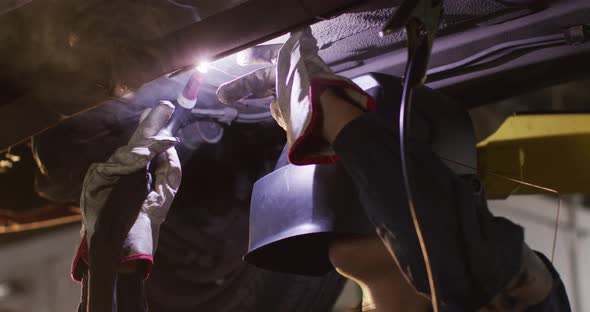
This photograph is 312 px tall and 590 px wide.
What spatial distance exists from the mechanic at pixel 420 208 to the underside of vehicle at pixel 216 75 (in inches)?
5.9

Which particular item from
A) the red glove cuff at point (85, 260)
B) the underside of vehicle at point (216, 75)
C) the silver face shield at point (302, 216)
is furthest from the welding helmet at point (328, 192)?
the red glove cuff at point (85, 260)

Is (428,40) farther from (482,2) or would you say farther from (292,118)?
(482,2)

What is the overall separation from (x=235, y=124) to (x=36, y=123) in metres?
0.43

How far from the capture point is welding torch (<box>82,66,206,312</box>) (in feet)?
3.74

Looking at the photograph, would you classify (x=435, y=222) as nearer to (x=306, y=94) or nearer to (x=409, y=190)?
(x=409, y=190)

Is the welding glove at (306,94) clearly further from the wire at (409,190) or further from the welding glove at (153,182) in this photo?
the welding glove at (153,182)

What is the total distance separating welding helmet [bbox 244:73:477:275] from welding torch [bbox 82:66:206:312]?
0.23 m

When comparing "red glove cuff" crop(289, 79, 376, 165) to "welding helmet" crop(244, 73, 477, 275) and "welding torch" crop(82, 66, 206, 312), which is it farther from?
"welding torch" crop(82, 66, 206, 312)

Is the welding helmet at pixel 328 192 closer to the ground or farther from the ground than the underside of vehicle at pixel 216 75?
closer to the ground

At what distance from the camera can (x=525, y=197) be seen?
959 mm

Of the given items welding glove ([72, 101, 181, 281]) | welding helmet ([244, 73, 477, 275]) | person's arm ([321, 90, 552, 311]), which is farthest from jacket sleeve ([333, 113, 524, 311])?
welding glove ([72, 101, 181, 281])

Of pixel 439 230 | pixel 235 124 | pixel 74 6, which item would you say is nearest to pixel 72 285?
pixel 235 124

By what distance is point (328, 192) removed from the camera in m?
0.95

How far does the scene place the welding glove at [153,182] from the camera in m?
1.14
